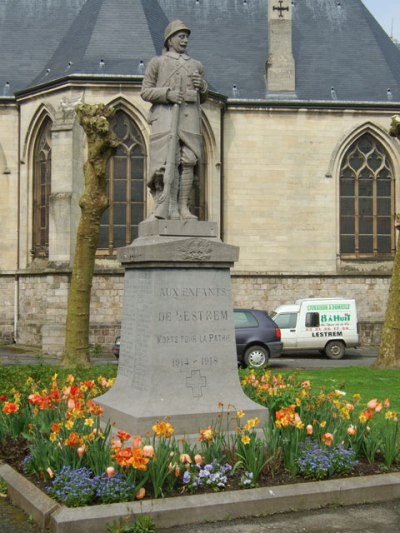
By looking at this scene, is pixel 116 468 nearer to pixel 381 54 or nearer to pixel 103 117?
pixel 103 117

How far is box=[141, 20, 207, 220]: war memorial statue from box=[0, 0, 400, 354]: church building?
53.1 ft

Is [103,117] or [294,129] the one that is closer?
[103,117]

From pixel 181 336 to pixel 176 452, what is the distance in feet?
5.16

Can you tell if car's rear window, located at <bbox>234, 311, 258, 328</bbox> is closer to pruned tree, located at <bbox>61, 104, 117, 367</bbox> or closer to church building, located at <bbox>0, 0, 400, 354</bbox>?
pruned tree, located at <bbox>61, 104, 117, 367</bbox>

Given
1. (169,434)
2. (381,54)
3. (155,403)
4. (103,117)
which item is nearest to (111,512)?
(169,434)

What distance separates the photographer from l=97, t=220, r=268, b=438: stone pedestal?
747cm

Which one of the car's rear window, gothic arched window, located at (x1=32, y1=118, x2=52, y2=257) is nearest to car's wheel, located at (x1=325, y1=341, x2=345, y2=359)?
the car's rear window

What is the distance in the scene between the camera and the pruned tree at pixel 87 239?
15.3 metres

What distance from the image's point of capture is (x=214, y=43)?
1135 inches

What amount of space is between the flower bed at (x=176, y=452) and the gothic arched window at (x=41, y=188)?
730 inches

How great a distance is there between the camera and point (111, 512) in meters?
5.54

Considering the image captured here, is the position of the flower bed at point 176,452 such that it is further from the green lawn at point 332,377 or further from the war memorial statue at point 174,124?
the war memorial statue at point 174,124

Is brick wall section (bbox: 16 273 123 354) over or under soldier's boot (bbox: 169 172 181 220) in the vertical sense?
under

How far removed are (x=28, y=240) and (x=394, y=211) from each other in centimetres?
1253
